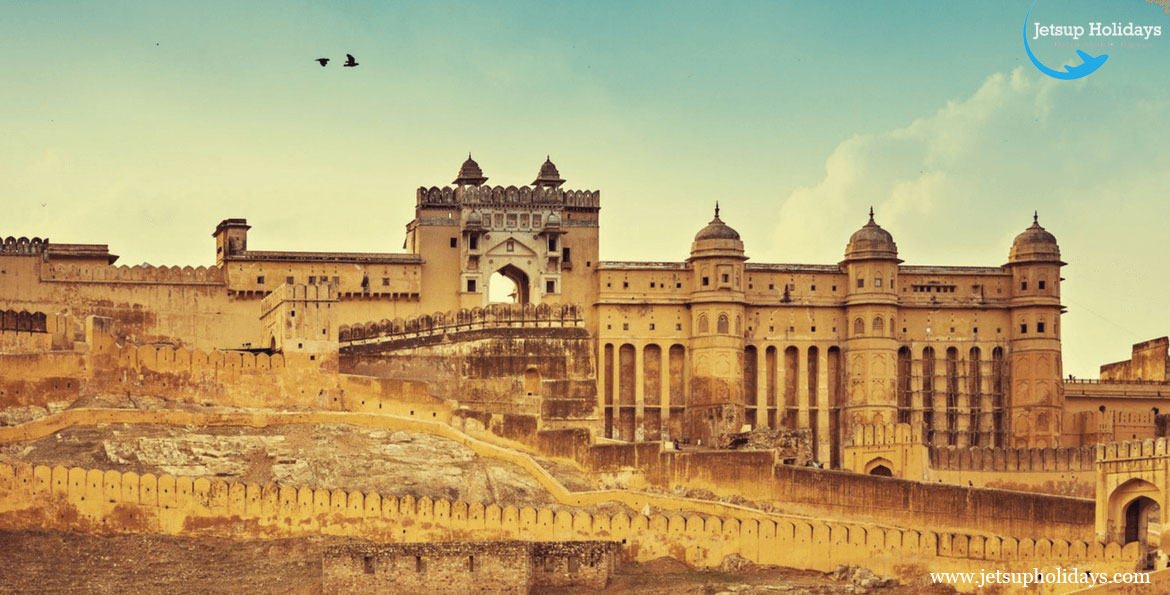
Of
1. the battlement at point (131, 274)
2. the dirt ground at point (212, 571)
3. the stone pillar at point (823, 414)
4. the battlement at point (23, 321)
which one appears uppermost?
the battlement at point (131, 274)

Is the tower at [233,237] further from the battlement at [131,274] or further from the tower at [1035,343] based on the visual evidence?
the tower at [1035,343]

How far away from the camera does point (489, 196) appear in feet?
284

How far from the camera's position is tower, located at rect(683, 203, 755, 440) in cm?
8462

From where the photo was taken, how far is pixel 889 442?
75.8m

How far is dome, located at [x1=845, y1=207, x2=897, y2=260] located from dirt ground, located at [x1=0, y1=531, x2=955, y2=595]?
2711cm

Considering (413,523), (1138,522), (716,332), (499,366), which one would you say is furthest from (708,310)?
(1138,522)

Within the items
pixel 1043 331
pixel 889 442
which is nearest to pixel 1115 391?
pixel 1043 331

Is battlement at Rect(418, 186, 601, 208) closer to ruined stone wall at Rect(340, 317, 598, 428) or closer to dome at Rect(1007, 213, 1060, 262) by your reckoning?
ruined stone wall at Rect(340, 317, 598, 428)

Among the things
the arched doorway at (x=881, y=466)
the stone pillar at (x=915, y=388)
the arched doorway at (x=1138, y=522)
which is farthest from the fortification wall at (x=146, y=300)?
the arched doorway at (x=1138, y=522)

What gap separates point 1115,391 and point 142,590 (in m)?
43.4

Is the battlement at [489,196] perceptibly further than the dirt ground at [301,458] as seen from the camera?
Yes

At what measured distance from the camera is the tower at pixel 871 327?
8638cm

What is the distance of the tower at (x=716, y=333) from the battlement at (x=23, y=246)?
2297cm

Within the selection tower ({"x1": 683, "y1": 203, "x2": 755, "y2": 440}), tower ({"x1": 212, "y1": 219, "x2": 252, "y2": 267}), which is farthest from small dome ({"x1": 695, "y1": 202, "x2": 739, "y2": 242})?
tower ({"x1": 212, "y1": 219, "x2": 252, "y2": 267})
